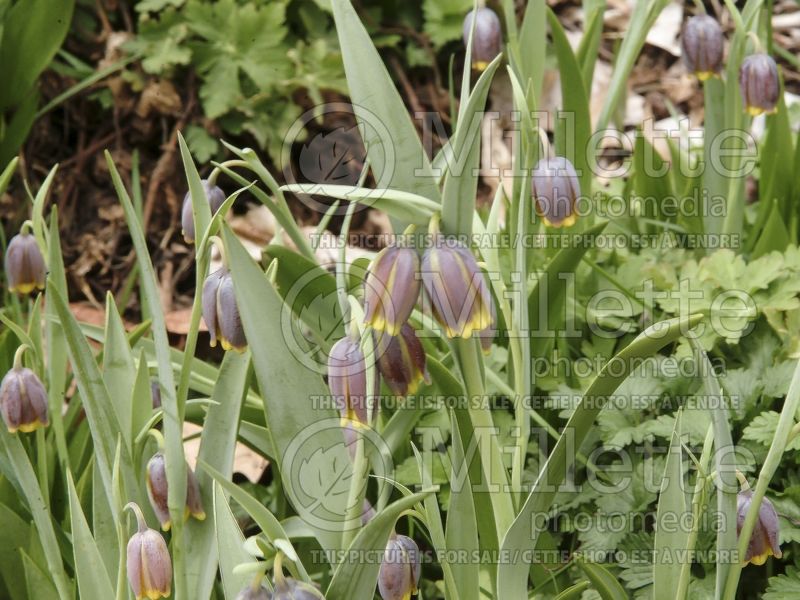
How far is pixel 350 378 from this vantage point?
1.15 metres

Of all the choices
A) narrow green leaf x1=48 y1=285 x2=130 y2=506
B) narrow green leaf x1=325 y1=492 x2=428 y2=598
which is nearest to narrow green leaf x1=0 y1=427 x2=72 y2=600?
narrow green leaf x1=48 y1=285 x2=130 y2=506

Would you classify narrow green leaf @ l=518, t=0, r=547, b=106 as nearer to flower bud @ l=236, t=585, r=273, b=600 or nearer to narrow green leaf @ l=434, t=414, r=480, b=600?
narrow green leaf @ l=434, t=414, r=480, b=600

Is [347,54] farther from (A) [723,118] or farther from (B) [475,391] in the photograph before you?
(A) [723,118]

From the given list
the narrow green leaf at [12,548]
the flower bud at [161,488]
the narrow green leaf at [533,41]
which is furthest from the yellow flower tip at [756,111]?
the narrow green leaf at [12,548]

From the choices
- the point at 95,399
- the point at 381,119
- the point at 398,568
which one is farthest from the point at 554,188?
the point at 95,399

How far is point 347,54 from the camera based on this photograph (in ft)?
4.24

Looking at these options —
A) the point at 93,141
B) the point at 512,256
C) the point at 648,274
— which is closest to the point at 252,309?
the point at 512,256

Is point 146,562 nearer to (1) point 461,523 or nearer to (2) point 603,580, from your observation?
(1) point 461,523

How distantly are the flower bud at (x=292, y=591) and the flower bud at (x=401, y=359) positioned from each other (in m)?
0.24

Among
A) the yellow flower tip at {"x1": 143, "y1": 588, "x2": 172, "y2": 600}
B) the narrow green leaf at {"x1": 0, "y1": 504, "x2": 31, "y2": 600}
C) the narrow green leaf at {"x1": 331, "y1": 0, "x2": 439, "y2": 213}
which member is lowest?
the narrow green leaf at {"x1": 0, "y1": 504, "x2": 31, "y2": 600}

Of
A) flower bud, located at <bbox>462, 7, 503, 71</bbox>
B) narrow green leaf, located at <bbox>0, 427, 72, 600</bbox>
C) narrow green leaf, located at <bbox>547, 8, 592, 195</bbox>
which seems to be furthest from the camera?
narrow green leaf, located at <bbox>547, 8, 592, 195</bbox>

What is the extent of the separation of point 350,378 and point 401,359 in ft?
0.20

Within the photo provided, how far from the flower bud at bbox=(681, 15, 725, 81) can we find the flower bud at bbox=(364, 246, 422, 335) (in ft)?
4.47

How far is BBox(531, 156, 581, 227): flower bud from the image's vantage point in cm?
161
